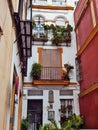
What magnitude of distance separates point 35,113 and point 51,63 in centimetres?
356

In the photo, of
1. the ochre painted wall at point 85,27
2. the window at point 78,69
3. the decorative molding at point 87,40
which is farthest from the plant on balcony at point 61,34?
the window at point 78,69

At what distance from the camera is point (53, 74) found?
13.8 m

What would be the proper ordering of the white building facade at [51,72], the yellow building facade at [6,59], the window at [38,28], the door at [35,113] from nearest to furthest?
1. the yellow building facade at [6,59]
2. the door at [35,113]
3. the white building facade at [51,72]
4. the window at [38,28]

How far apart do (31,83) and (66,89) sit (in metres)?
2.34

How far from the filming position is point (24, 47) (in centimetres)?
817

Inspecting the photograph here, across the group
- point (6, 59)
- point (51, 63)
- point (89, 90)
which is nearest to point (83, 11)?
point (51, 63)

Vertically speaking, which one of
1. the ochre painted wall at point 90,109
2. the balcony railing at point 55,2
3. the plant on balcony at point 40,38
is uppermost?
the balcony railing at point 55,2

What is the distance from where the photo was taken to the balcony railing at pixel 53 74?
13672 millimetres

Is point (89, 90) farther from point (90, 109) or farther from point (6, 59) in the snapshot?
point (6, 59)

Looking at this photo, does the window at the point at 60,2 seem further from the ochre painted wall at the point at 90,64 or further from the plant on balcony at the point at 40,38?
the ochre painted wall at the point at 90,64

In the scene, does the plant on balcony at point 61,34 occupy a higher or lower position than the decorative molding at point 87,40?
higher

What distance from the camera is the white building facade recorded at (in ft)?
43.1

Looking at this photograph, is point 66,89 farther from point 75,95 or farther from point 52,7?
point 52,7

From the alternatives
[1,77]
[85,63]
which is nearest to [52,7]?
[85,63]
